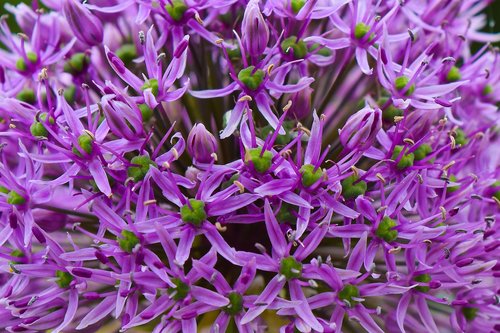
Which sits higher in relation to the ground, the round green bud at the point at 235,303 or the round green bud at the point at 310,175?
the round green bud at the point at 310,175

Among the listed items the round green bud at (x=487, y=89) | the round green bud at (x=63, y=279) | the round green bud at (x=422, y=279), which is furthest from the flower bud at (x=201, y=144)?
the round green bud at (x=487, y=89)

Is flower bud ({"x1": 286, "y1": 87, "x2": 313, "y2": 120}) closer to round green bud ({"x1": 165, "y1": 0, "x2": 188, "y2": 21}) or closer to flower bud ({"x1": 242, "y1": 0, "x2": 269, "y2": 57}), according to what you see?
flower bud ({"x1": 242, "y1": 0, "x2": 269, "y2": 57})

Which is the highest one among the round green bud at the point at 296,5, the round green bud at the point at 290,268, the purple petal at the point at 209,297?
the round green bud at the point at 296,5

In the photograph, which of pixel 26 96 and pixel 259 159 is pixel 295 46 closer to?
pixel 259 159

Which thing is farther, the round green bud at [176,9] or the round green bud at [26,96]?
the round green bud at [26,96]

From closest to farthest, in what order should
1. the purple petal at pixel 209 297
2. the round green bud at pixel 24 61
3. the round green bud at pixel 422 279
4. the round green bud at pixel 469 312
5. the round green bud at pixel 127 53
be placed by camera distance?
the purple petal at pixel 209 297 < the round green bud at pixel 422 279 < the round green bud at pixel 469 312 < the round green bud at pixel 24 61 < the round green bud at pixel 127 53

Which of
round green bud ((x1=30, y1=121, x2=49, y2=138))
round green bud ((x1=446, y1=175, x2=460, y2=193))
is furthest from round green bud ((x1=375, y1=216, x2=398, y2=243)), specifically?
round green bud ((x1=30, y1=121, x2=49, y2=138))

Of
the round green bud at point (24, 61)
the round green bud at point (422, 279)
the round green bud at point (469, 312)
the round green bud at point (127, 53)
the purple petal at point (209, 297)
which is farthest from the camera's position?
the round green bud at point (127, 53)

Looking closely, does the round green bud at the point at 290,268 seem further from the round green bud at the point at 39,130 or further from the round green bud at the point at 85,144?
the round green bud at the point at 39,130
